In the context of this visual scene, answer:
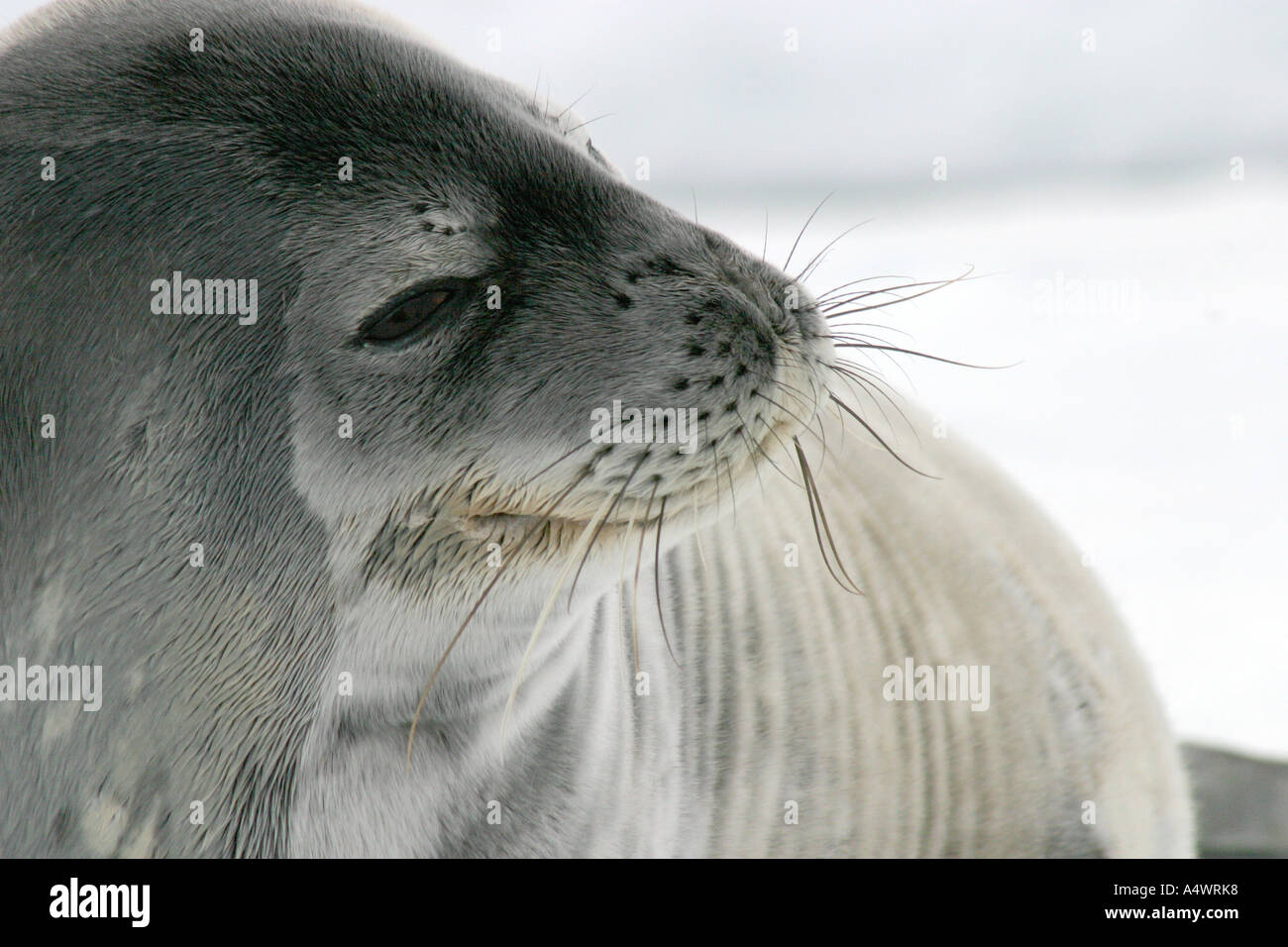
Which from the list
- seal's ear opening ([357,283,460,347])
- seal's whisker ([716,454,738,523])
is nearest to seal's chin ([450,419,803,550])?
seal's whisker ([716,454,738,523])

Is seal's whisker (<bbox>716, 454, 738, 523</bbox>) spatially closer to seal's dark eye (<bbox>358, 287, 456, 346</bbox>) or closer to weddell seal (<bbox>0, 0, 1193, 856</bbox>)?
weddell seal (<bbox>0, 0, 1193, 856</bbox>)

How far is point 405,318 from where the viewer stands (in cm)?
100

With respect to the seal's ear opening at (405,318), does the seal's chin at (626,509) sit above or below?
below

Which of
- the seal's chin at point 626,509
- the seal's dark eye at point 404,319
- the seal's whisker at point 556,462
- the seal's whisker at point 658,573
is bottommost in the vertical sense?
the seal's whisker at point 658,573

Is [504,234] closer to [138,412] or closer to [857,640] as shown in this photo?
[138,412]

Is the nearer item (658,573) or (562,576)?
(562,576)

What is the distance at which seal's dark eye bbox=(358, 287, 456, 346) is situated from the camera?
99 cm

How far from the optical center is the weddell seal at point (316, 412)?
3.23 ft

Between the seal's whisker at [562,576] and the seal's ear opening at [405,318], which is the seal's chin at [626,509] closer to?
the seal's whisker at [562,576]

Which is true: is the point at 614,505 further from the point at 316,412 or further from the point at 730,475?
the point at 316,412

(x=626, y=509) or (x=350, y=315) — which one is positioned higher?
(x=350, y=315)

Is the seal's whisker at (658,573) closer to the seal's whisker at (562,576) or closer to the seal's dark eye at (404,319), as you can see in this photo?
the seal's whisker at (562,576)

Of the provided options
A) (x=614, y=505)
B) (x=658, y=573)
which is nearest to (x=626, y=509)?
(x=614, y=505)

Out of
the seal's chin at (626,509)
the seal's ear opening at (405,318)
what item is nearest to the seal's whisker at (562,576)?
the seal's chin at (626,509)
